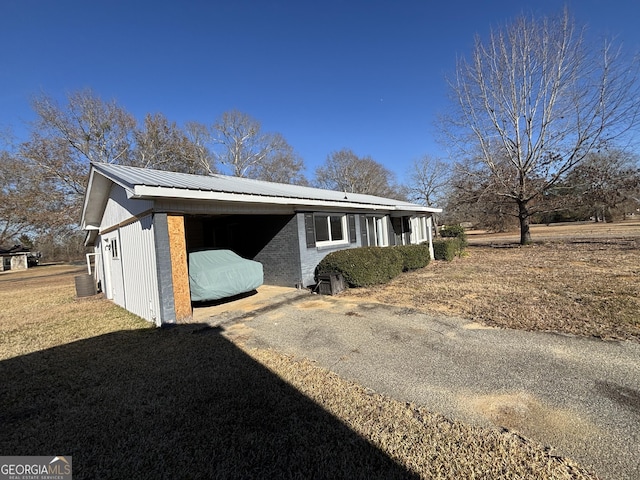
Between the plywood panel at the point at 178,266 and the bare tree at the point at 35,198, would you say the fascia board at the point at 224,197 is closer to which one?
the plywood panel at the point at 178,266

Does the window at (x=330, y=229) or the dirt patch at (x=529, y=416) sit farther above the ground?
the window at (x=330, y=229)

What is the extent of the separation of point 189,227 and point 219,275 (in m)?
5.18

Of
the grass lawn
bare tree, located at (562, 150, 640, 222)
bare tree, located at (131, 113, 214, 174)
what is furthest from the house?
bare tree, located at (131, 113, 214, 174)

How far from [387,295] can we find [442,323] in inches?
98.2

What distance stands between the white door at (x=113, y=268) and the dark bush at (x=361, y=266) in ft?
19.0

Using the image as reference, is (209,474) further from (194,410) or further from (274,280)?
(274,280)

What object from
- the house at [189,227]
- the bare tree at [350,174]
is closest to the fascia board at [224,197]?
the house at [189,227]

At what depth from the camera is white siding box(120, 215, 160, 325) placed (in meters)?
5.88

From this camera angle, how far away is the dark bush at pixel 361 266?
8.56 meters

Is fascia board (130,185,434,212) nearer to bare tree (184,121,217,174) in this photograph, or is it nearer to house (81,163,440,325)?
house (81,163,440,325)

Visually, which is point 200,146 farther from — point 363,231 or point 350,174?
point 363,231

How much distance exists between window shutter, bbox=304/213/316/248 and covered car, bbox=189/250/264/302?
202cm

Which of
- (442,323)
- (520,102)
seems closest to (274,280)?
(442,323)

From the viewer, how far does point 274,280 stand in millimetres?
9594
